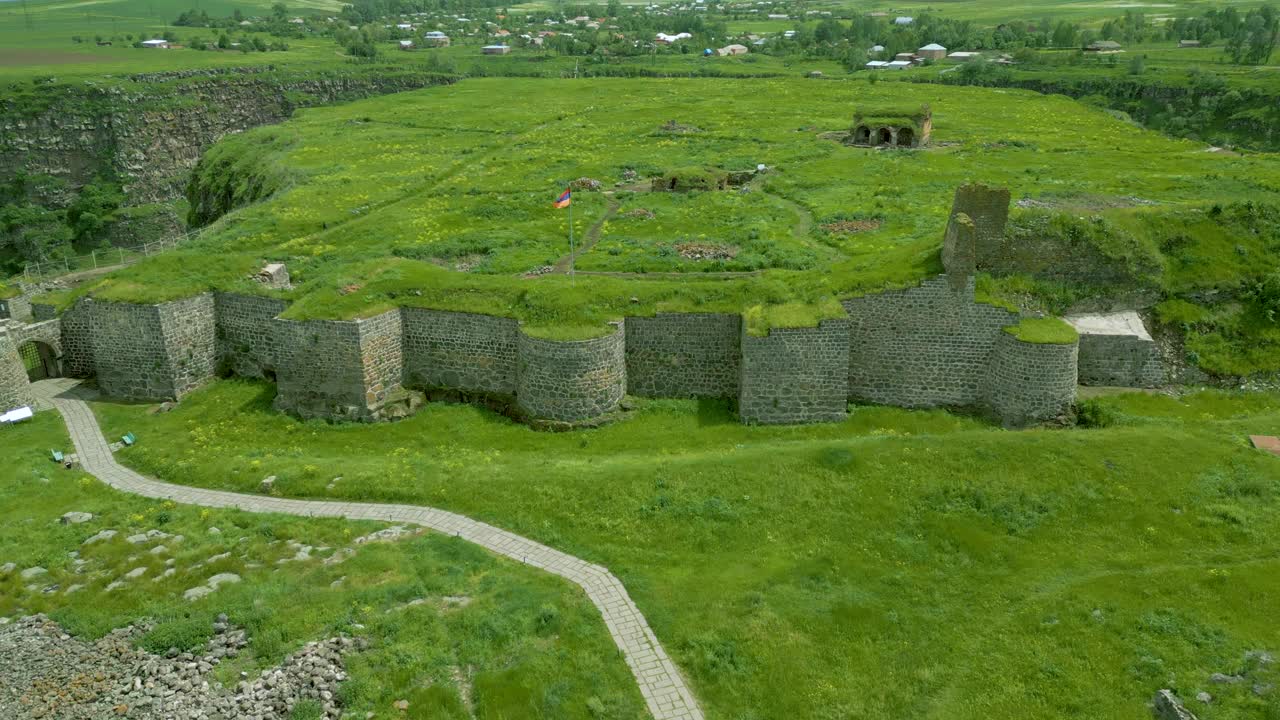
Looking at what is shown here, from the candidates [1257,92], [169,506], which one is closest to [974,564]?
[169,506]

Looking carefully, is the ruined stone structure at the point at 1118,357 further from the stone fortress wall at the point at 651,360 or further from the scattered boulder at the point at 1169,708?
the scattered boulder at the point at 1169,708

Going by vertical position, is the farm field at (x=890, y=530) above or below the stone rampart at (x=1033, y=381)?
below

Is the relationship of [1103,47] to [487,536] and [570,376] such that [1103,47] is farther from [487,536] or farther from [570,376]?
[487,536]

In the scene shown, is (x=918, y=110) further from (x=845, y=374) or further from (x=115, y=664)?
(x=115, y=664)

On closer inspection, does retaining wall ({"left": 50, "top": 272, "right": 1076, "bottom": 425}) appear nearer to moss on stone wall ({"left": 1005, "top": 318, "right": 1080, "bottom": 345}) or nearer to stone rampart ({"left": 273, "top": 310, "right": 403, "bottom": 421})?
stone rampart ({"left": 273, "top": 310, "right": 403, "bottom": 421})

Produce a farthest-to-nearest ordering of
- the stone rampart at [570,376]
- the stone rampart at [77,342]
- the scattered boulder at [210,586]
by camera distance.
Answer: the stone rampart at [77,342]
the stone rampart at [570,376]
the scattered boulder at [210,586]

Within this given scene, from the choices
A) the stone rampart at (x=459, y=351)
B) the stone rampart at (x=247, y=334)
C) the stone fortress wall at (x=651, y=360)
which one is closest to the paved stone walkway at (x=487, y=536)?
the stone fortress wall at (x=651, y=360)

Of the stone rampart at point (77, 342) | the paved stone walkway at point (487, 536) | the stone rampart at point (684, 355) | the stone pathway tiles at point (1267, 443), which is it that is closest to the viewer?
the paved stone walkway at point (487, 536)

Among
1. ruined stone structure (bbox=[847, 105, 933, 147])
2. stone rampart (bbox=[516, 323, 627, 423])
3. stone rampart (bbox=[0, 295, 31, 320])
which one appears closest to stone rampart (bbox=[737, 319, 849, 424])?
stone rampart (bbox=[516, 323, 627, 423])
